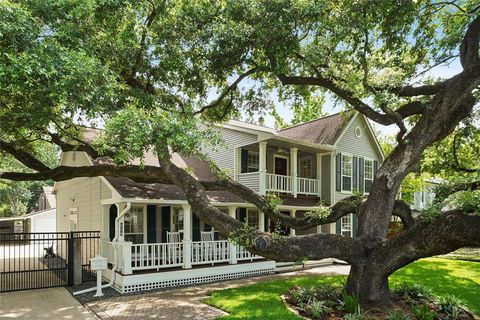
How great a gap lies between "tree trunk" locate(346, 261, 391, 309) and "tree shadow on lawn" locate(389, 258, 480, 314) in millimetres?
2624

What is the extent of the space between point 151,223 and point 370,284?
29.0ft

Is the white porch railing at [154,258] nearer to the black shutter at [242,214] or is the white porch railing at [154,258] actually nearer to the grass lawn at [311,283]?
the grass lawn at [311,283]

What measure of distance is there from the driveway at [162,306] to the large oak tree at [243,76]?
2.42m

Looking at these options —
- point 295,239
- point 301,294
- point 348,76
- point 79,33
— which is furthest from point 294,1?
point 301,294

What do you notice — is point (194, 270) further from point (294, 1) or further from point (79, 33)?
point (294, 1)

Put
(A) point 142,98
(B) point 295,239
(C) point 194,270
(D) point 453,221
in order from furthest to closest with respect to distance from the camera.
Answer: (C) point 194,270, (A) point 142,98, (B) point 295,239, (D) point 453,221

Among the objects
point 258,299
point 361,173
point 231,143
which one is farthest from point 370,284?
point 361,173

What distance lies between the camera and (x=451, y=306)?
8.34 meters

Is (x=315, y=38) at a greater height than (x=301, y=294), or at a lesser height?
greater

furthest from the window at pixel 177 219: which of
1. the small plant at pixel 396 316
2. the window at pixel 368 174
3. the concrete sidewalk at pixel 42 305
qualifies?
the window at pixel 368 174

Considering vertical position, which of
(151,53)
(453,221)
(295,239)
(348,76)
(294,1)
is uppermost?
(294,1)

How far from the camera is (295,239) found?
8.04 metres

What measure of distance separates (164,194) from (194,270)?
2943 mm

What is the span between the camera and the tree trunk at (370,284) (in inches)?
318
